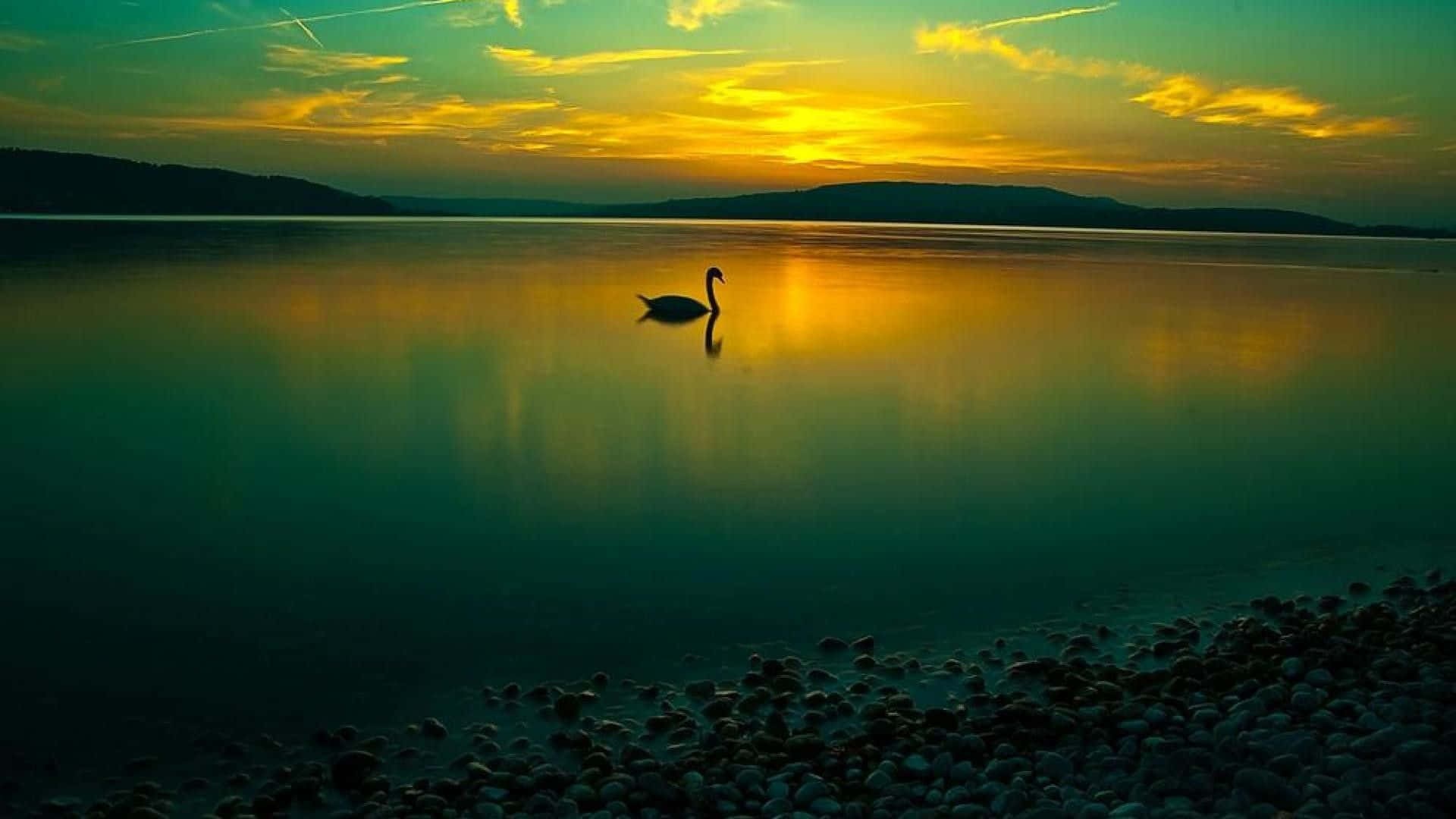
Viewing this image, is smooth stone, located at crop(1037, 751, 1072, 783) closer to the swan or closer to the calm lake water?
the calm lake water

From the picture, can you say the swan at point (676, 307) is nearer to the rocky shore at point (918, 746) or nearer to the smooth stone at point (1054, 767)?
the rocky shore at point (918, 746)

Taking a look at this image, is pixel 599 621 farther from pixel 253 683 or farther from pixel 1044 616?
pixel 1044 616

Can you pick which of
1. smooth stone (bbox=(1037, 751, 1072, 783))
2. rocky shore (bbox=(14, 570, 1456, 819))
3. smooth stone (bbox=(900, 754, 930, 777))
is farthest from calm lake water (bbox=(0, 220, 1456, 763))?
smooth stone (bbox=(1037, 751, 1072, 783))

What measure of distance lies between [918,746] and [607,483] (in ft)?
22.6

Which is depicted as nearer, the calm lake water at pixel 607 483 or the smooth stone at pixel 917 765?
the smooth stone at pixel 917 765

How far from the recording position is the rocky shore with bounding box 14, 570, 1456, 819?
546 cm

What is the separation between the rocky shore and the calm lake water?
64cm

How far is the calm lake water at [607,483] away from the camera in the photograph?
316 inches

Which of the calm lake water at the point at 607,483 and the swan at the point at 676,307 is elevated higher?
the swan at the point at 676,307

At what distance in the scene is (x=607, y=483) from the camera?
41.1 ft

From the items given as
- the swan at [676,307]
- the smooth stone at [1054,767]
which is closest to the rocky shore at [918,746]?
the smooth stone at [1054,767]

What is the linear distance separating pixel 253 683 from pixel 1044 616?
5627 millimetres

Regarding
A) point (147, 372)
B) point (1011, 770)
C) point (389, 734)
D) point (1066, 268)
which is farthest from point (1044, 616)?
point (1066, 268)

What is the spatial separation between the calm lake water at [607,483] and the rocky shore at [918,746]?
2.09 ft
